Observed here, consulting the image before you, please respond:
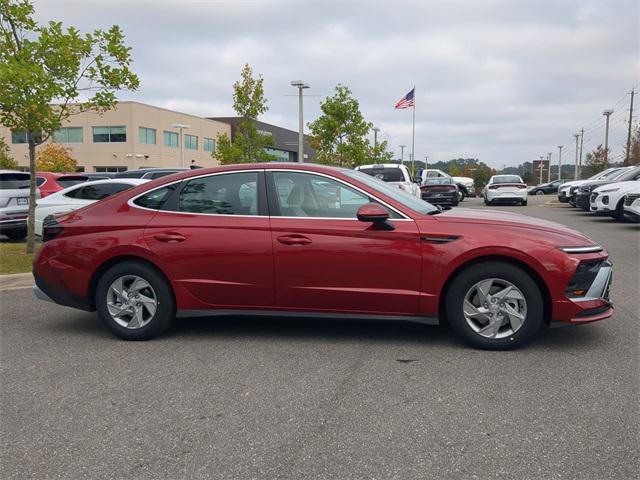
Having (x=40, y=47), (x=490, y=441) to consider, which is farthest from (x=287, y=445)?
(x=40, y=47)

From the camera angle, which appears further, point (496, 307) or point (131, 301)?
point (131, 301)

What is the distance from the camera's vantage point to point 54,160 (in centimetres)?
4756

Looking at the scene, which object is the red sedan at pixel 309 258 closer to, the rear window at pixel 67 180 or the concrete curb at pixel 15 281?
the concrete curb at pixel 15 281

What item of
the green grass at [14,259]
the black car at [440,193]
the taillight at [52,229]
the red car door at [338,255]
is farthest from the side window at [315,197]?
the black car at [440,193]

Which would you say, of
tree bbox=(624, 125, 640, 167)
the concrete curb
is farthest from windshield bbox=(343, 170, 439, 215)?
tree bbox=(624, 125, 640, 167)

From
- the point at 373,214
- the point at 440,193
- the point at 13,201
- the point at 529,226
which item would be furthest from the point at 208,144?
the point at 529,226

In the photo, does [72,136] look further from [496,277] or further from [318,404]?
[318,404]

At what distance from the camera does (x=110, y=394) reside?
3.80m

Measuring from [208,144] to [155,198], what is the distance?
201ft

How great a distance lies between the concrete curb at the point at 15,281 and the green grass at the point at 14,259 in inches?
12.5

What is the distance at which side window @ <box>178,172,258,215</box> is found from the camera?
4957mm

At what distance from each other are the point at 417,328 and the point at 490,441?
221 cm

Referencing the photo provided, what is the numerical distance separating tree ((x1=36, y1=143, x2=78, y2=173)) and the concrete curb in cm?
4235

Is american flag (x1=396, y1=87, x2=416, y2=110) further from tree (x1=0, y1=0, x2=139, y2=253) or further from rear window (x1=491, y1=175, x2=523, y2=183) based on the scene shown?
tree (x1=0, y1=0, x2=139, y2=253)
